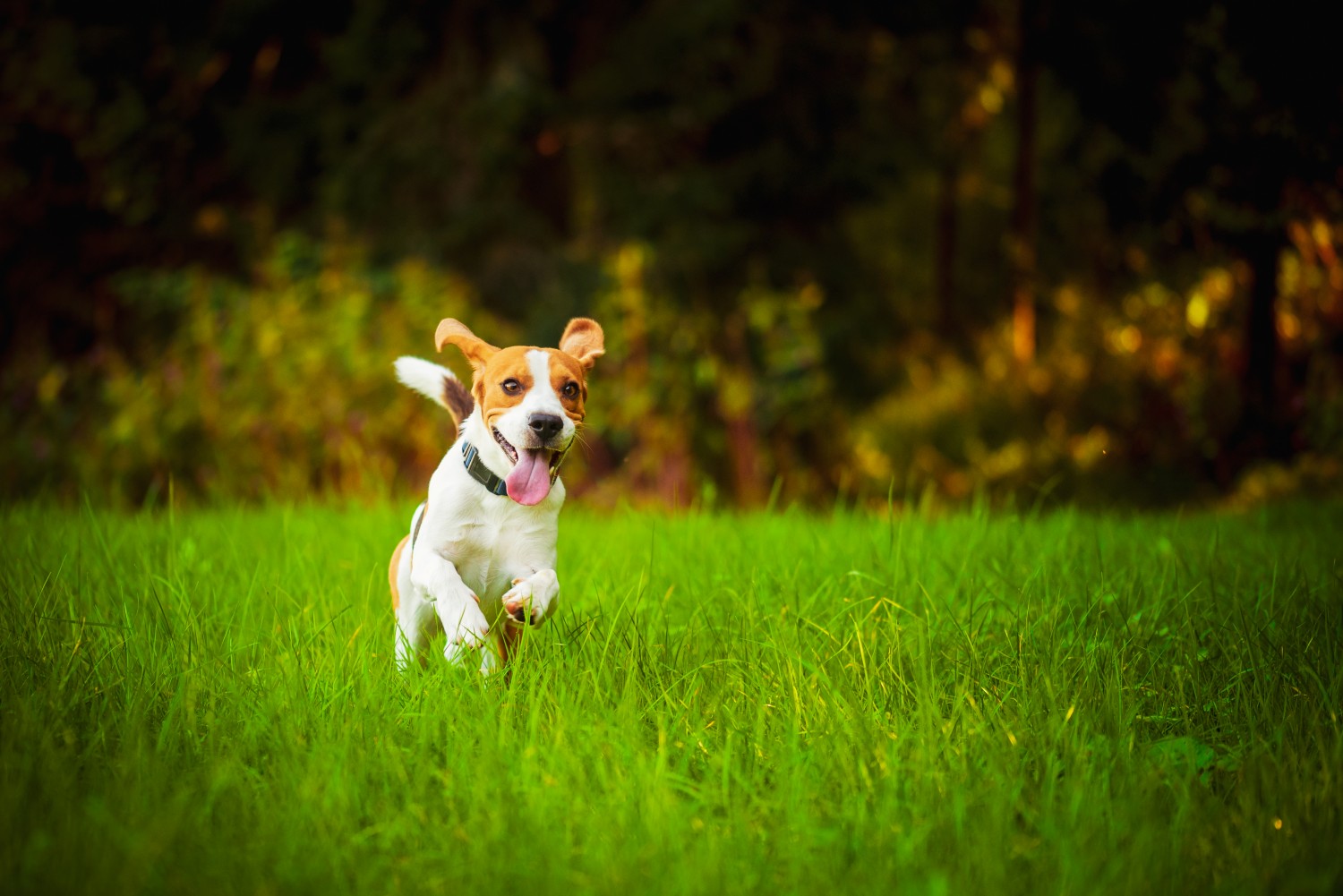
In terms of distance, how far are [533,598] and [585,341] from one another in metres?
1.11

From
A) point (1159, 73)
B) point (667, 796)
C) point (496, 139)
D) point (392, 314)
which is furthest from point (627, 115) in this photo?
point (667, 796)

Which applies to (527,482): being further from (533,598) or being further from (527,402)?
(533,598)

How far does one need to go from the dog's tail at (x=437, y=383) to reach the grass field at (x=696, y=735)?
83 centimetres

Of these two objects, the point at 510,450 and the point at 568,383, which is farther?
the point at 568,383

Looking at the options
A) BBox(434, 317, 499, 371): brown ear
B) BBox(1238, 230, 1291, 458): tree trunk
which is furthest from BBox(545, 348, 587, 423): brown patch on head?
BBox(1238, 230, 1291, 458): tree trunk

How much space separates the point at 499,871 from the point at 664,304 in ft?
28.9

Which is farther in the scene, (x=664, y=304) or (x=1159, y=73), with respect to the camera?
(x=664, y=304)

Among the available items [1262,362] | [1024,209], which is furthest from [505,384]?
[1024,209]

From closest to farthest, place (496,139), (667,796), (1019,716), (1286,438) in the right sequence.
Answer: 1. (667,796)
2. (1019,716)
3. (1286,438)
4. (496,139)

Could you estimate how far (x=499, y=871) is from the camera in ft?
7.41

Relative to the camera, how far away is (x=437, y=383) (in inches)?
149

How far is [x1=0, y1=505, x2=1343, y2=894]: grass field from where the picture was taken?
2311 millimetres

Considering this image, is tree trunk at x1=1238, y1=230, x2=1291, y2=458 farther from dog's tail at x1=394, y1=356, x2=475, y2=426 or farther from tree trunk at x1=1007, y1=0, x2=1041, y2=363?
dog's tail at x1=394, y1=356, x2=475, y2=426

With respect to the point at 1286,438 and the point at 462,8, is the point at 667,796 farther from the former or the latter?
the point at 462,8
